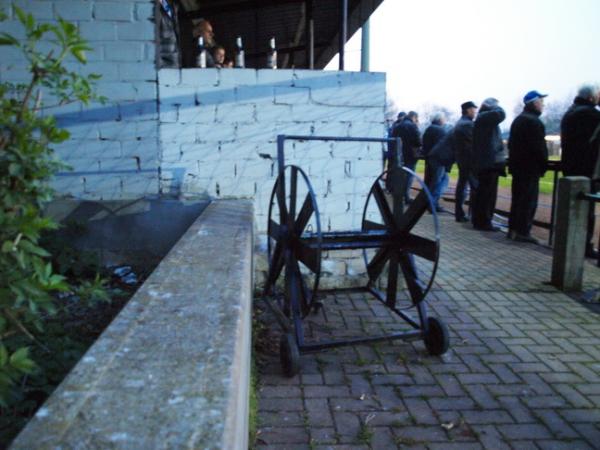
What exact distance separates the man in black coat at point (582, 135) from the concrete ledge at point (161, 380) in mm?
5518

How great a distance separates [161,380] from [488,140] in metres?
7.50

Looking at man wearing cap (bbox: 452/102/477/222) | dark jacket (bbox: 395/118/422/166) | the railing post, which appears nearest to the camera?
the railing post

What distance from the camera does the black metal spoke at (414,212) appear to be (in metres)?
3.50

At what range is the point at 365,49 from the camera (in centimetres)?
538

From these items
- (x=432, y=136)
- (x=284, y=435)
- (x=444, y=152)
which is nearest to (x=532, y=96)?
(x=444, y=152)

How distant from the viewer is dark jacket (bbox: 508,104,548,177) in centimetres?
710

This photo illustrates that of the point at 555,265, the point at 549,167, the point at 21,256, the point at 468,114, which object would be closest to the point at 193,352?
the point at 21,256

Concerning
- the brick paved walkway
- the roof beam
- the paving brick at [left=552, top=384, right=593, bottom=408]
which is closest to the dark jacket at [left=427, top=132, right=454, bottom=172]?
the roof beam

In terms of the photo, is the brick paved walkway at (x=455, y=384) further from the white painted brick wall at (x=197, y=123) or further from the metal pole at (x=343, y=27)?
the metal pole at (x=343, y=27)

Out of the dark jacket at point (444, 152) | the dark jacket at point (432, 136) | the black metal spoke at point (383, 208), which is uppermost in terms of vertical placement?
the dark jacket at point (432, 136)

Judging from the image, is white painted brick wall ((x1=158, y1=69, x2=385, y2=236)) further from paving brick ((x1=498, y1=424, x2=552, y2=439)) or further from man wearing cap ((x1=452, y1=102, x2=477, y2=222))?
man wearing cap ((x1=452, y1=102, x2=477, y2=222))

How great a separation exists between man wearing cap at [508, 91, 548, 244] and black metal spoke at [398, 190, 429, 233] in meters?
4.22

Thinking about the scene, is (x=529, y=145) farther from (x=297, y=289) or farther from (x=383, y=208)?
(x=297, y=289)

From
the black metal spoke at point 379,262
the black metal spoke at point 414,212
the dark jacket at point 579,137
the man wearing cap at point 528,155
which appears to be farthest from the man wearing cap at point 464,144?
the black metal spoke at point 414,212
